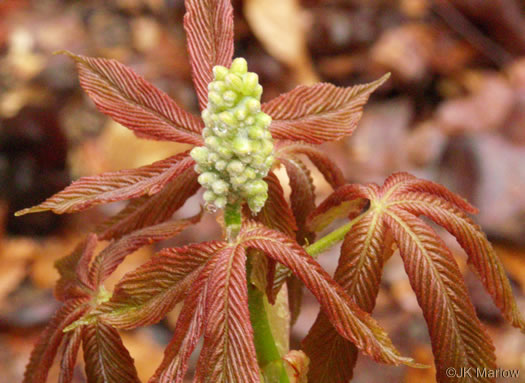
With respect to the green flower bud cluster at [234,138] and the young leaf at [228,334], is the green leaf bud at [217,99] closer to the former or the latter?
the green flower bud cluster at [234,138]

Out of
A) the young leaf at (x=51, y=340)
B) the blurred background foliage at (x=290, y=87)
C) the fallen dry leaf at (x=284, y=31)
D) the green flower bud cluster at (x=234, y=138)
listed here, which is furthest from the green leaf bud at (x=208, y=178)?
the fallen dry leaf at (x=284, y=31)

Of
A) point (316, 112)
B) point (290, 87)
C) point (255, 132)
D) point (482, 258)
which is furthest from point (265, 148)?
point (290, 87)

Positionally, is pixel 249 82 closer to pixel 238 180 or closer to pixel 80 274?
pixel 238 180

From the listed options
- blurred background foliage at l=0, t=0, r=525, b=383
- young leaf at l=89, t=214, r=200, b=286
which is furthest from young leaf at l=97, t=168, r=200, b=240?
blurred background foliage at l=0, t=0, r=525, b=383

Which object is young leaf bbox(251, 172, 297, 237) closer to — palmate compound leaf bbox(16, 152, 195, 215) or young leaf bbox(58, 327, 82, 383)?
palmate compound leaf bbox(16, 152, 195, 215)

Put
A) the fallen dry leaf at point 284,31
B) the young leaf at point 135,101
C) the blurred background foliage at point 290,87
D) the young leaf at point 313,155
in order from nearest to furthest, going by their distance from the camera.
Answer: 1. the young leaf at point 135,101
2. the young leaf at point 313,155
3. the blurred background foliage at point 290,87
4. the fallen dry leaf at point 284,31
